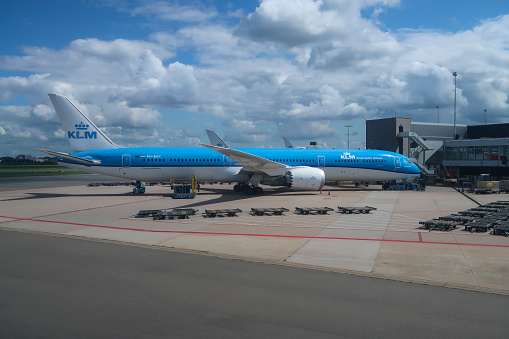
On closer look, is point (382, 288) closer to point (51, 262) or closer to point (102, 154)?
point (51, 262)

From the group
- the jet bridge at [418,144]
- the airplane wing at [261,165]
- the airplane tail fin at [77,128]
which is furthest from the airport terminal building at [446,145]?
the airplane tail fin at [77,128]

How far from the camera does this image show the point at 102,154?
3259 centimetres

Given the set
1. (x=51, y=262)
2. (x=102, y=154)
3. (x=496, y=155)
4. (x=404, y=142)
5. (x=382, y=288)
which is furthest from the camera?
(x=404, y=142)

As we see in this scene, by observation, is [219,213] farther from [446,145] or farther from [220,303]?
[446,145]

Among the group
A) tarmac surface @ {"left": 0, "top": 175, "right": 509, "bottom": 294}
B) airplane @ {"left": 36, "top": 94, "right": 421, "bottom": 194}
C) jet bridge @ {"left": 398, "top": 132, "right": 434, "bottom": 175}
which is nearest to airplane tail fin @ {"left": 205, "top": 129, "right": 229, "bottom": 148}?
airplane @ {"left": 36, "top": 94, "right": 421, "bottom": 194}

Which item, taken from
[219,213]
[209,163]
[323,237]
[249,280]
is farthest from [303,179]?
[249,280]

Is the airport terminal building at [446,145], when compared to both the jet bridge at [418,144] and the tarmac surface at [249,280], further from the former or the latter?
the tarmac surface at [249,280]

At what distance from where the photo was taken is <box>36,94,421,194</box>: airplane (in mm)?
30688

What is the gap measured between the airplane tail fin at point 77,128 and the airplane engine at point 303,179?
16.4m

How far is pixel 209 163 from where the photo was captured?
33.7 metres

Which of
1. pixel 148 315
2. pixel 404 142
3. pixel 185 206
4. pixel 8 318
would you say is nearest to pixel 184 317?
pixel 148 315

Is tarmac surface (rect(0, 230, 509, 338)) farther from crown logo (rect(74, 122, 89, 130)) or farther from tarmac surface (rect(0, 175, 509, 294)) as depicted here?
crown logo (rect(74, 122, 89, 130))

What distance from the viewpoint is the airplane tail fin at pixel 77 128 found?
31.8 m

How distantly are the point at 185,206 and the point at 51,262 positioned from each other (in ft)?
45.7
